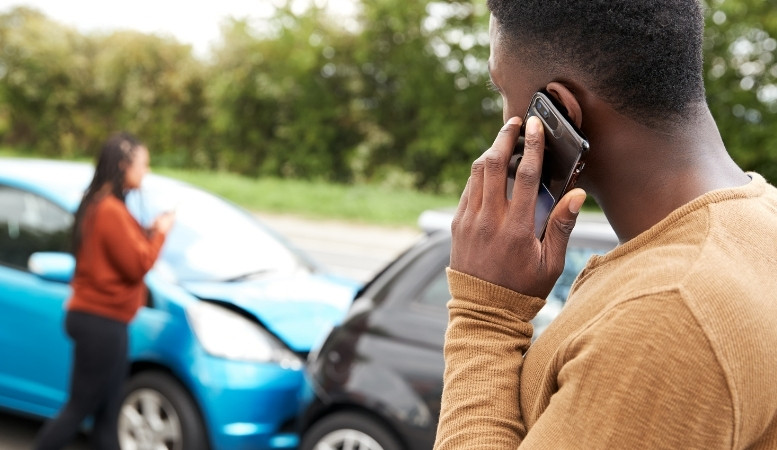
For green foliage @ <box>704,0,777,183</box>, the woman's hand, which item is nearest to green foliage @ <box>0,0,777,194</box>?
green foliage @ <box>704,0,777,183</box>

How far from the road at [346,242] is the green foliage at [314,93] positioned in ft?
17.2

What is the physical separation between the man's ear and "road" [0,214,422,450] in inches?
296

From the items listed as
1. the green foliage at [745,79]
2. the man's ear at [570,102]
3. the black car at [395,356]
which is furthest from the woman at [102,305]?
the green foliage at [745,79]

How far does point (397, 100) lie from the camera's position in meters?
25.4

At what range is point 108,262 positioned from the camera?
12.6 ft

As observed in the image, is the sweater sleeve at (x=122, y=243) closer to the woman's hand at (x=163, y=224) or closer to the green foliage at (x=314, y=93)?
the woman's hand at (x=163, y=224)

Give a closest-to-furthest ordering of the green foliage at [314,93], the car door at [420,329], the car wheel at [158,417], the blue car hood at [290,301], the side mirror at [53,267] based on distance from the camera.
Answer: the car door at [420,329] → the car wheel at [158,417] → the blue car hood at [290,301] → the side mirror at [53,267] → the green foliage at [314,93]

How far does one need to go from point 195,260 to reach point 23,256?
102 centimetres

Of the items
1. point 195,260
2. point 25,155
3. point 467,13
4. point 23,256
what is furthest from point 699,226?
point 25,155

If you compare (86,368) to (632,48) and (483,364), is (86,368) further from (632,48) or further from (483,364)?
(632,48)

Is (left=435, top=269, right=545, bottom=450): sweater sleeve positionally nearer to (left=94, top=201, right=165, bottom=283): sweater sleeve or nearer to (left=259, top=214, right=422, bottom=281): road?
(left=94, top=201, right=165, bottom=283): sweater sleeve

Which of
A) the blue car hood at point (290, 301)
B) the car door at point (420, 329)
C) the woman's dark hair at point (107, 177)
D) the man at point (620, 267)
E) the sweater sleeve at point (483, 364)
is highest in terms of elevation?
the man at point (620, 267)

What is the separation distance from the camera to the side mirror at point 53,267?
4344 millimetres

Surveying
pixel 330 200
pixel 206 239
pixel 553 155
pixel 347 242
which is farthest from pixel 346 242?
pixel 553 155
